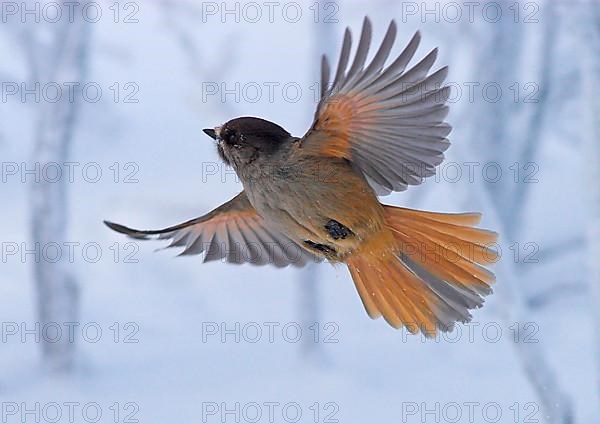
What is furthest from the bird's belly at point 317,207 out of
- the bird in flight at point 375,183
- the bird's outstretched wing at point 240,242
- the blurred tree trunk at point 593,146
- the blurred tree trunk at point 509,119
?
the blurred tree trunk at point 509,119

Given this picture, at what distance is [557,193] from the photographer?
318cm

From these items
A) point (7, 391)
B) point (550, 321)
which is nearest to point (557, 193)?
point (550, 321)

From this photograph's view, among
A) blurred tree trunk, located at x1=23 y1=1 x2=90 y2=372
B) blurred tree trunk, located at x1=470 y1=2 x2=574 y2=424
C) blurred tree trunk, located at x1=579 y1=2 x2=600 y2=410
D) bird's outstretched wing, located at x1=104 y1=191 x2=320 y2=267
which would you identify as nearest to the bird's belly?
bird's outstretched wing, located at x1=104 y1=191 x2=320 y2=267

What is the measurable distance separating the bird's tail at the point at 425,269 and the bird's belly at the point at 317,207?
0.22ft

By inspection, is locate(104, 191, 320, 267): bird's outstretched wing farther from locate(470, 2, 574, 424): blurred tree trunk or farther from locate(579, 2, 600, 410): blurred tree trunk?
locate(470, 2, 574, 424): blurred tree trunk

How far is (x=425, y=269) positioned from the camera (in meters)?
1.15

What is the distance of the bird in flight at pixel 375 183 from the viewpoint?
97cm

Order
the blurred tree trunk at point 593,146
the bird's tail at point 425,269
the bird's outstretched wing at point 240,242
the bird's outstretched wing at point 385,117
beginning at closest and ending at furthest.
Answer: the bird's outstretched wing at point 385,117, the bird's tail at point 425,269, the bird's outstretched wing at point 240,242, the blurred tree trunk at point 593,146

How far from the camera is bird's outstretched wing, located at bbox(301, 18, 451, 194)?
3.12 ft

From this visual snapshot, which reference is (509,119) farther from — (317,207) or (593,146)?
(317,207)

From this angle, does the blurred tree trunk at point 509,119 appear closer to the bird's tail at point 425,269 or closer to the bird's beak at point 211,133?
the bird's tail at point 425,269

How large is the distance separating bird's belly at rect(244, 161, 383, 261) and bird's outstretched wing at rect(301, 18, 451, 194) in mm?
35

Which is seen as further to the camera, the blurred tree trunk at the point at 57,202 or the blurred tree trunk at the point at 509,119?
the blurred tree trunk at the point at 509,119

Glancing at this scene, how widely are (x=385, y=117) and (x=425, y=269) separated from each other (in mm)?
238
